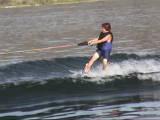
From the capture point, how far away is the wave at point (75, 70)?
18.5 metres

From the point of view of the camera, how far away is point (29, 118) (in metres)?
13.4

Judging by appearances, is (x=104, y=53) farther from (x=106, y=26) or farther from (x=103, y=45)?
(x=106, y=26)

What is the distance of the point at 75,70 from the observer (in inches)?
797

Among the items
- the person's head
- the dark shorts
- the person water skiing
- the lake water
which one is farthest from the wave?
the person's head

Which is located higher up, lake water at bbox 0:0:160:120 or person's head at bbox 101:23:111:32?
person's head at bbox 101:23:111:32

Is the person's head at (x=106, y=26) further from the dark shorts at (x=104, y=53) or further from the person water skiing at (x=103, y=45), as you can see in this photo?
the dark shorts at (x=104, y=53)

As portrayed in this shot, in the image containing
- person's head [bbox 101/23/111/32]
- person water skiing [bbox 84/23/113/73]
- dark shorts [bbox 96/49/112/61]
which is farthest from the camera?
dark shorts [bbox 96/49/112/61]

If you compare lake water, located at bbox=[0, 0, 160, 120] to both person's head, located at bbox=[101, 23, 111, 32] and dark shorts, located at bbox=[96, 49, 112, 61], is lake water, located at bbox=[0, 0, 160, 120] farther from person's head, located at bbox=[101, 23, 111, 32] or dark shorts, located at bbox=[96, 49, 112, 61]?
person's head, located at bbox=[101, 23, 111, 32]

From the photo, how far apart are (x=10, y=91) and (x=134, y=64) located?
5623mm

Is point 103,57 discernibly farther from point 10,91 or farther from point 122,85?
point 10,91

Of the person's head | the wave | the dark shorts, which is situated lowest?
the wave

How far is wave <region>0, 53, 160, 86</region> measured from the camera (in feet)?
60.6

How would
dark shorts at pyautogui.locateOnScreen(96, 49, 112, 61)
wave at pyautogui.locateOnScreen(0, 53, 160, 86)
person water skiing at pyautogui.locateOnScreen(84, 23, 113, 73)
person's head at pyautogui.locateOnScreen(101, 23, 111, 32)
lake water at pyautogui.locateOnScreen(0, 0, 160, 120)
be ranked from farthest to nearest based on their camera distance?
wave at pyautogui.locateOnScreen(0, 53, 160, 86) → dark shorts at pyautogui.locateOnScreen(96, 49, 112, 61) → person water skiing at pyautogui.locateOnScreen(84, 23, 113, 73) → person's head at pyautogui.locateOnScreen(101, 23, 111, 32) → lake water at pyautogui.locateOnScreen(0, 0, 160, 120)

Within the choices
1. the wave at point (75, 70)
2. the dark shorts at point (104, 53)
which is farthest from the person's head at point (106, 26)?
the wave at point (75, 70)
